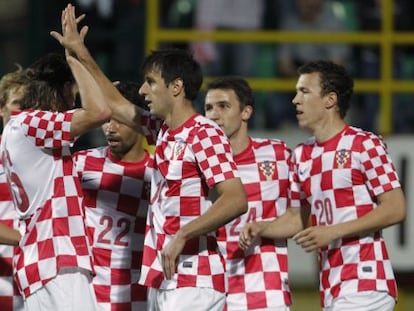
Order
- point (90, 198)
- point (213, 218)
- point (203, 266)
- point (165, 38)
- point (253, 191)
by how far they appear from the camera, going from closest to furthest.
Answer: point (213, 218)
point (203, 266)
point (90, 198)
point (253, 191)
point (165, 38)

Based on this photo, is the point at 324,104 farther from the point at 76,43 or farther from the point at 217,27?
the point at 217,27

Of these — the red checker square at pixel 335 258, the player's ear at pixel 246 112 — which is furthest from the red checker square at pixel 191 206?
the player's ear at pixel 246 112

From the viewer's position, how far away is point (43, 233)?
7.17 meters

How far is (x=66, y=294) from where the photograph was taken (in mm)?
7062

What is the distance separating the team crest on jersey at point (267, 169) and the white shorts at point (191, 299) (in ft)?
4.06

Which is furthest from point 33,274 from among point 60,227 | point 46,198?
point 46,198

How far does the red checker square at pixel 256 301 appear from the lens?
8.26 meters

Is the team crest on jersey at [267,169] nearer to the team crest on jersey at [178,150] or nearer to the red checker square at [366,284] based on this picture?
the red checker square at [366,284]

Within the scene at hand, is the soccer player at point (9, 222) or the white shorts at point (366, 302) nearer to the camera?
the white shorts at point (366, 302)

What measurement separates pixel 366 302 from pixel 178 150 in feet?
4.15

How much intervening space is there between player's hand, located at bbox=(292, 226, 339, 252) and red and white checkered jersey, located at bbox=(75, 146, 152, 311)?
35.0 inches

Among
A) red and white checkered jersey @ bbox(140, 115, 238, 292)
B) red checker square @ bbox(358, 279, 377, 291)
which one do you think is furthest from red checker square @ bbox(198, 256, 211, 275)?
red checker square @ bbox(358, 279, 377, 291)

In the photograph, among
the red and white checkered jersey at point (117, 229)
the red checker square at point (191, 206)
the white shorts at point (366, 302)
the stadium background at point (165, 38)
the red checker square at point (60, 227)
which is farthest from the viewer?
the stadium background at point (165, 38)

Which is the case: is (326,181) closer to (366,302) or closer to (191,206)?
(366,302)
